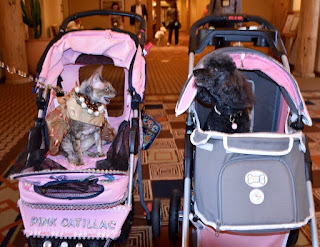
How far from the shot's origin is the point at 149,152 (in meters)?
2.86

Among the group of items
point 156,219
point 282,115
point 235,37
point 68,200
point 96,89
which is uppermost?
point 235,37

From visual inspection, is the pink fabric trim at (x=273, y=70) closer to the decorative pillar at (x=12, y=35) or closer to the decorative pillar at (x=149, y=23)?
the decorative pillar at (x=12, y=35)

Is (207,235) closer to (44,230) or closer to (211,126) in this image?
(211,126)

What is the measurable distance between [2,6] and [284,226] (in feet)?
18.0

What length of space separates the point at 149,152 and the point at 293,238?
148 cm

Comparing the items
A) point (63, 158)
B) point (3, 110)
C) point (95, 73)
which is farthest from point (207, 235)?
point (3, 110)

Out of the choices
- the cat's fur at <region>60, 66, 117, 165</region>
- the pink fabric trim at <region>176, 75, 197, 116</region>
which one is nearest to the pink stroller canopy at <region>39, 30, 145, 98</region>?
the cat's fur at <region>60, 66, 117, 165</region>

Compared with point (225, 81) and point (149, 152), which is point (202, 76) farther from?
point (149, 152)

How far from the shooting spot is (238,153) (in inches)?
48.0

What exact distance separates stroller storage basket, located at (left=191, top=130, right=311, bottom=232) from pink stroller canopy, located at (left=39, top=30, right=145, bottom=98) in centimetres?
66

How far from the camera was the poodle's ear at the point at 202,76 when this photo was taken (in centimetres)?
143

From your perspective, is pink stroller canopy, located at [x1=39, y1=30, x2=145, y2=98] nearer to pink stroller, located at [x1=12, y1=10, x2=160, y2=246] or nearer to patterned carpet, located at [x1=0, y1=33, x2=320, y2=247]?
pink stroller, located at [x1=12, y1=10, x2=160, y2=246]

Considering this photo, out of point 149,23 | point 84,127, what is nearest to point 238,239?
point 84,127

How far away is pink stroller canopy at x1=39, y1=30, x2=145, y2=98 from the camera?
1.75m
